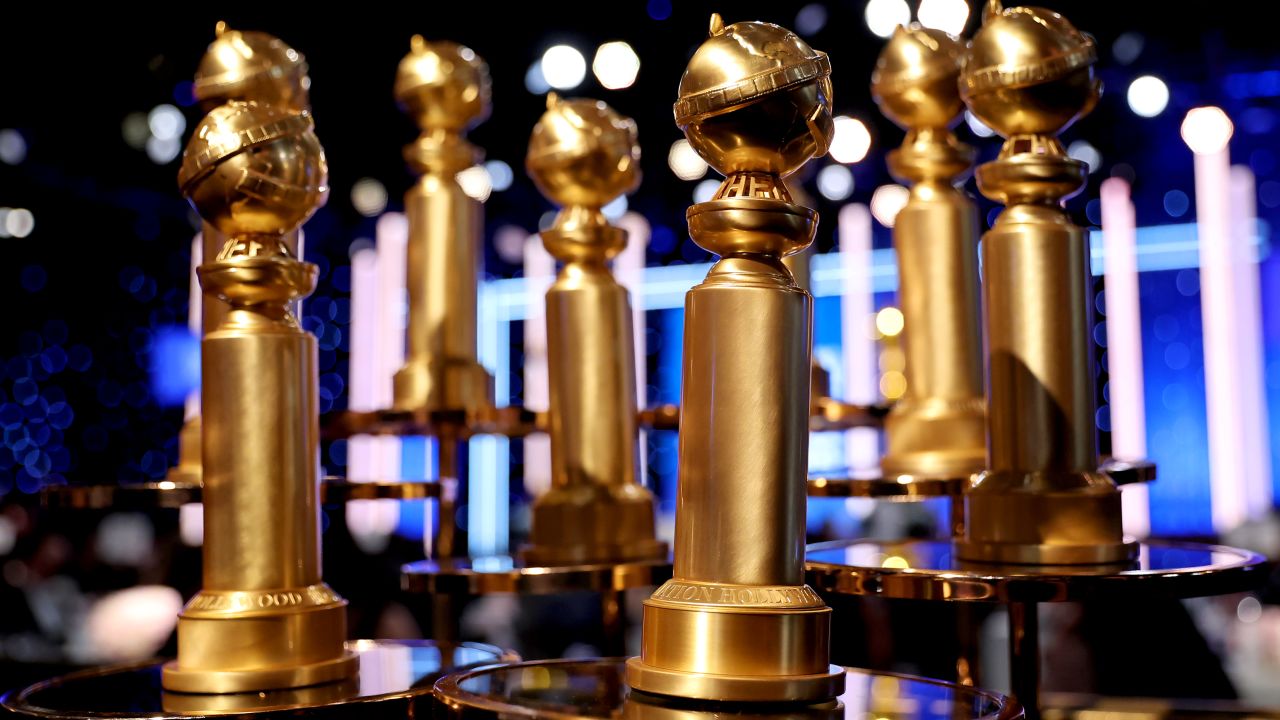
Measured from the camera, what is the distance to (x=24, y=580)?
5.10 m

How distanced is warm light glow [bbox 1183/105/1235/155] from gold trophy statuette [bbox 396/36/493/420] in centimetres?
350

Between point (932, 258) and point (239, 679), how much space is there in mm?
858

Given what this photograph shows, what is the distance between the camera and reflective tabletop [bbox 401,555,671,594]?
47.6 inches

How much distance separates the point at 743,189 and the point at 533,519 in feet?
2.16

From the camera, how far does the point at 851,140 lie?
15.4ft

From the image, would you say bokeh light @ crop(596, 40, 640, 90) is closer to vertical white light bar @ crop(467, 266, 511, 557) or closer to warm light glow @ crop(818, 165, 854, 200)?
vertical white light bar @ crop(467, 266, 511, 557)

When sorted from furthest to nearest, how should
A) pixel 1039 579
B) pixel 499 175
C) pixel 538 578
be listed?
pixel 499 175 < pixel 538 578 < pixel 1039 579

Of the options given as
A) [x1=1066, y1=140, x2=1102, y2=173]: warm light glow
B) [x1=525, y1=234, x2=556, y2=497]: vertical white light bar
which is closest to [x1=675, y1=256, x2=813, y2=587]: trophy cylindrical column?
[x1=525, y1=234, x2=556, y2=497]: vertical white light bar

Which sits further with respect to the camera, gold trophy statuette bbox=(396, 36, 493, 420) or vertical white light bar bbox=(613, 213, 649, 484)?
vertical white light bar bbox=(613, 213, 649, 484)

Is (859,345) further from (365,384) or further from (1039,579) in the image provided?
(1039,579)

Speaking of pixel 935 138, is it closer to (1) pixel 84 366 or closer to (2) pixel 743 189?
(2) pixel 743 189

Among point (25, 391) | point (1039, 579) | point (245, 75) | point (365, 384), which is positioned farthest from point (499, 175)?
point (1039, 579)

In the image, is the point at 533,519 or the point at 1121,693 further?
the point at 1121,693

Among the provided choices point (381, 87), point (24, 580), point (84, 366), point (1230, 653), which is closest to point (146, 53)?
point (381, 87)
